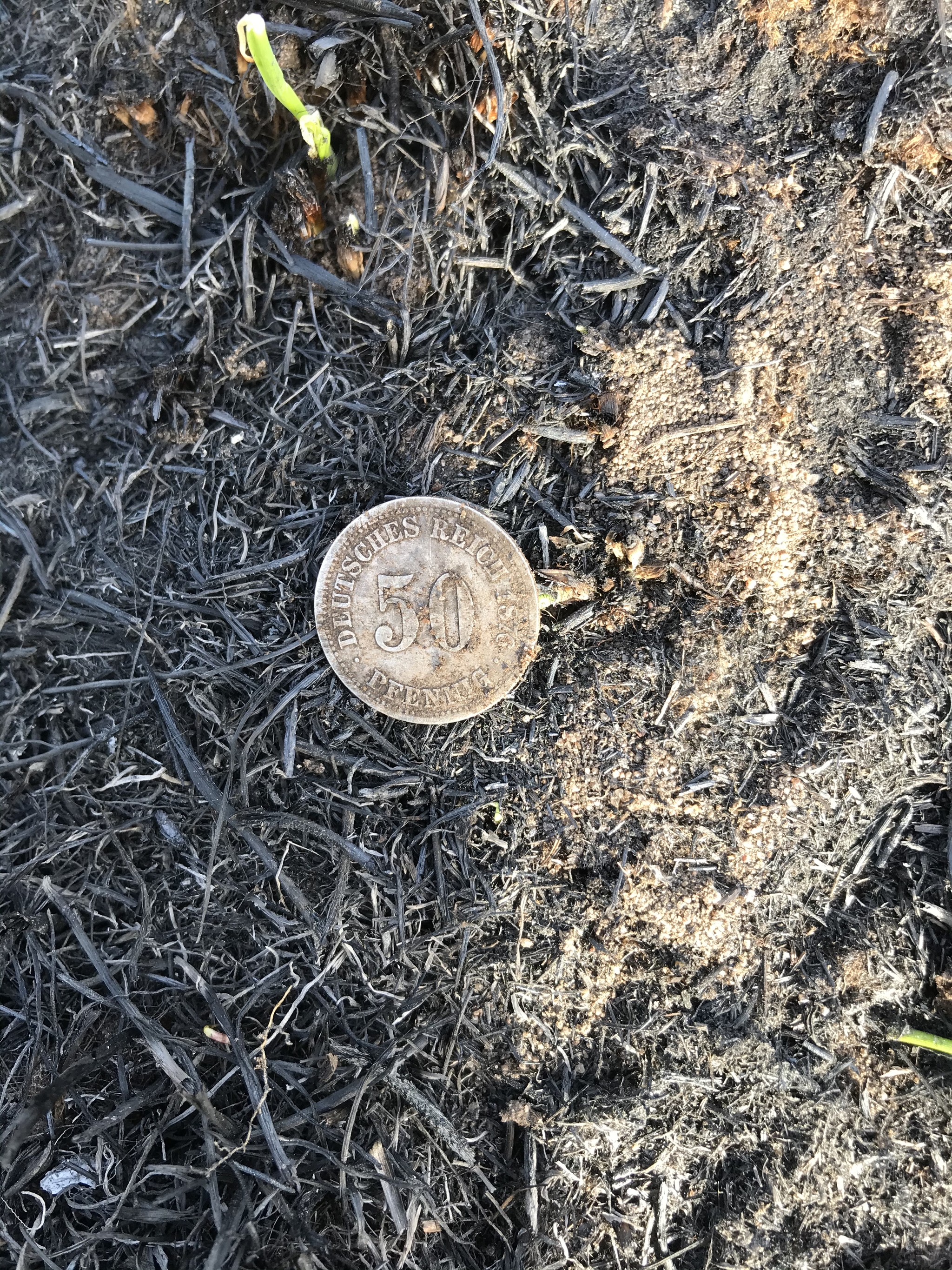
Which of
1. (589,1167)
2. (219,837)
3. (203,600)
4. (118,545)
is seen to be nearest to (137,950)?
(219,837)

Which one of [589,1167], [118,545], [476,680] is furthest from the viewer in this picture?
[118,545]

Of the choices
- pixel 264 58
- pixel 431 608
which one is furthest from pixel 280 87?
pixel 431 608

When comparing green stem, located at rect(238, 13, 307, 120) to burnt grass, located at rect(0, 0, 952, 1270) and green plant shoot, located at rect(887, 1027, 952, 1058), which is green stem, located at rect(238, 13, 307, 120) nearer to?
burnt grass, located at rect(0, 0, 952, 1270)

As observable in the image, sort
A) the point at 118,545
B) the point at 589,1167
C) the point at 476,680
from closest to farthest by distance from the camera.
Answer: the point at 589,1167 < the point at 476,680 < the point at 118,545

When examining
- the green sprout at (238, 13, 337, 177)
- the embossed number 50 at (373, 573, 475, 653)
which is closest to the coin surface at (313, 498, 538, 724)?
the embossed number 50 at (373, 573, 475, 653)

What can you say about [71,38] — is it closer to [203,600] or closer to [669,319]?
[203,600]

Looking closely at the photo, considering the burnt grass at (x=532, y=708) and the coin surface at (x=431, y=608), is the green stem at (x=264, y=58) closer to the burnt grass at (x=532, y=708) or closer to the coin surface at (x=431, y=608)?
the burnt grass at (x=532, y=708)

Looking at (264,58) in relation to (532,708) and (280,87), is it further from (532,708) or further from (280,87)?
(532,708)
